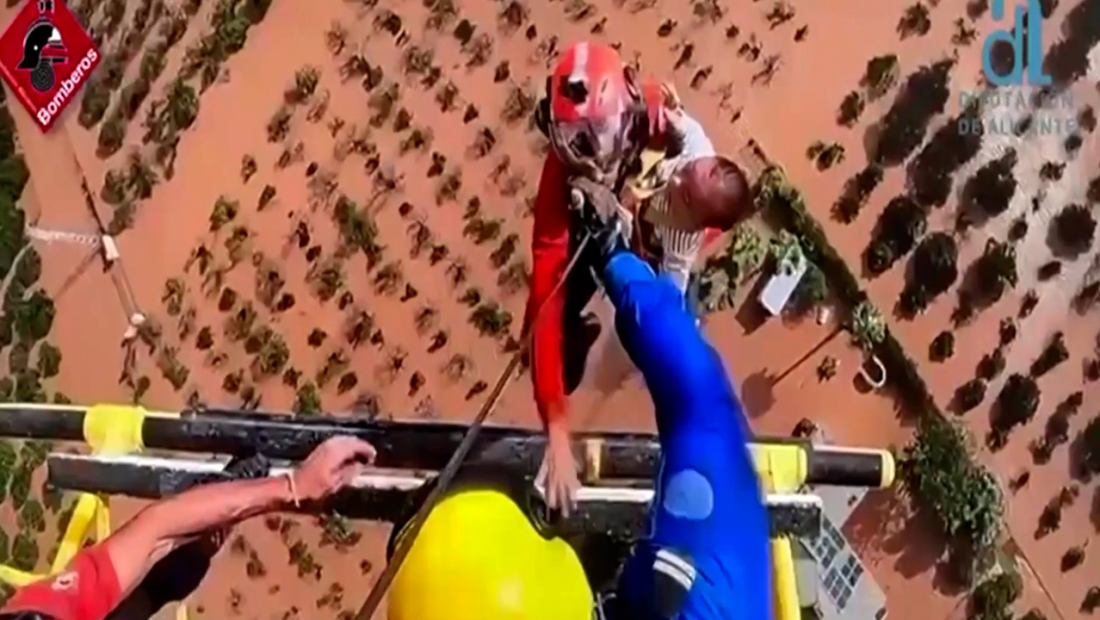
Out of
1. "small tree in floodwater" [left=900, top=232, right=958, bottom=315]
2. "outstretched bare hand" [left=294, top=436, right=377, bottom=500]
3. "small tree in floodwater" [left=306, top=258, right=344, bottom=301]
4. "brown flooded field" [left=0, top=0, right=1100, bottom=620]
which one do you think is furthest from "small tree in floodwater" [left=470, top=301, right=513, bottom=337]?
"outstretched bare hand" [left=294, top=436, right=377, bottom=500]

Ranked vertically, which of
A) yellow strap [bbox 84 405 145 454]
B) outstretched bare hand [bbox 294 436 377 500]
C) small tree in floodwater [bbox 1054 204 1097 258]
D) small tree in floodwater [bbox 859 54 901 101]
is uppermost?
small tree in floodwater [bbox 1054 204 1097 258]

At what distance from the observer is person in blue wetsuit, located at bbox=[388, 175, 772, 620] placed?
1209mm

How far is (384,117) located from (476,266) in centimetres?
26

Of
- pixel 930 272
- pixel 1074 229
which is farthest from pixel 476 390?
pixel 1074 229

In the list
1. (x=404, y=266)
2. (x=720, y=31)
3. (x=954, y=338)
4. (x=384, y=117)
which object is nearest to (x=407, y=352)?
(x=404, y=266)

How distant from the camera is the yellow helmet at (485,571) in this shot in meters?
1.19

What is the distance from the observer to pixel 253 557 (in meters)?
2.12

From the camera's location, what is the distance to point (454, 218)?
220 cm

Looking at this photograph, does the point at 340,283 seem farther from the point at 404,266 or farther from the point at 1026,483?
the point at 1026,483

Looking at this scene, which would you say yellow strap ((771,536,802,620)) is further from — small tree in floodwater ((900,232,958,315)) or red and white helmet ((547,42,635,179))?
small tree in floodwater ((900,232,958,315))

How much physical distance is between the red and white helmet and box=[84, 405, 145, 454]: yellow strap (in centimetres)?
54

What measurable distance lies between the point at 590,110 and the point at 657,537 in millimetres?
369

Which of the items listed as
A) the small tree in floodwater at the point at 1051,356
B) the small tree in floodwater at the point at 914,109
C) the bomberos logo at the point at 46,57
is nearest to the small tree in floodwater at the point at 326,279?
the bomberos logo at the point at 46,57

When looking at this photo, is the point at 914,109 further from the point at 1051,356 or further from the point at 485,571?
the point at 485,571
